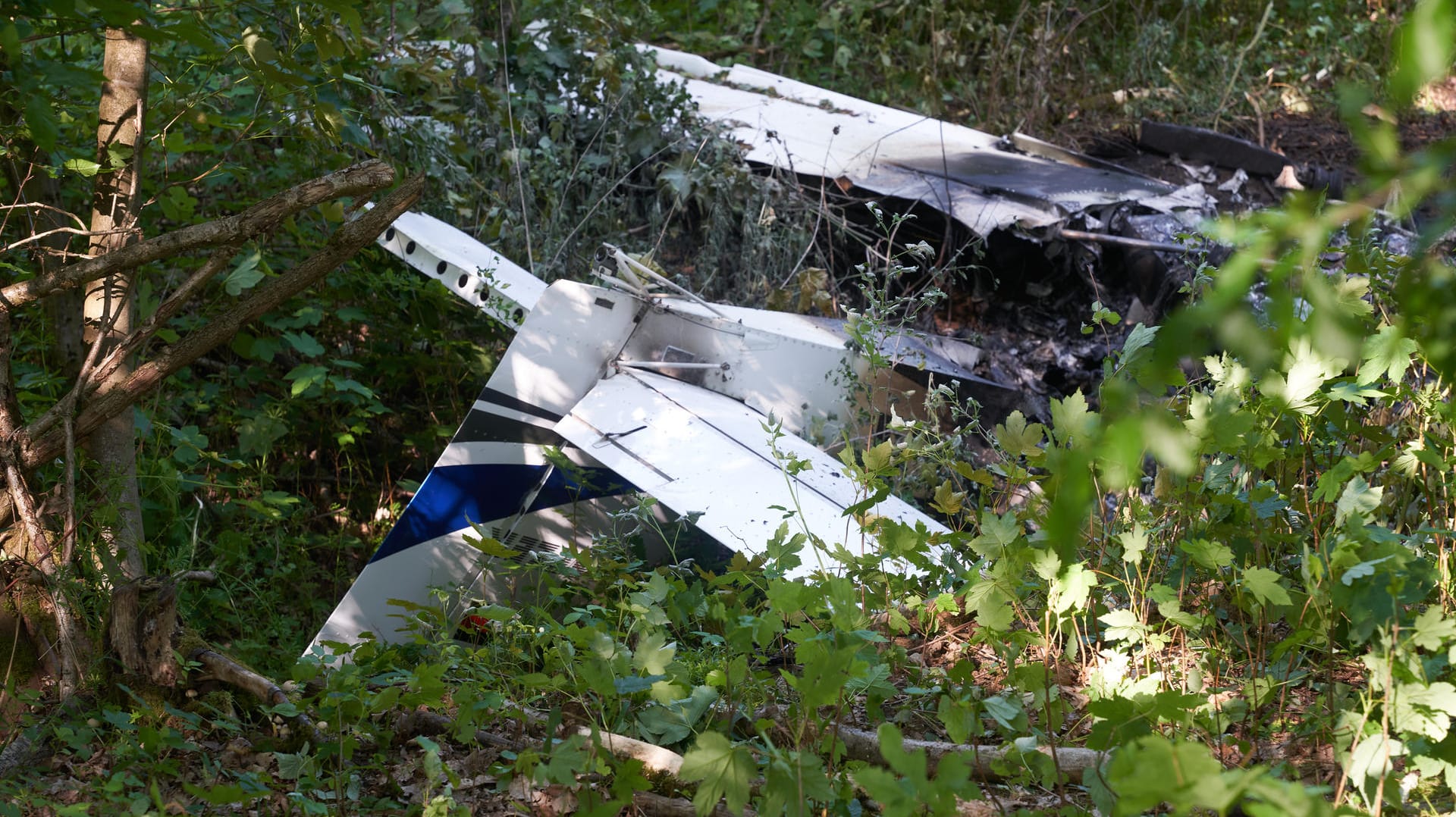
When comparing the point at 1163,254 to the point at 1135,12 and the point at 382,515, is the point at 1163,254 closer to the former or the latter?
the point at 382,515

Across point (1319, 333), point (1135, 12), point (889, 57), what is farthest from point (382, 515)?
point (1135, 12)

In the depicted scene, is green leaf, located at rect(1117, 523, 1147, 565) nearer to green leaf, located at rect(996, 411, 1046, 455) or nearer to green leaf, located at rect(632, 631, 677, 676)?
green leaf, located at rect(996, 411, 1046, 455)

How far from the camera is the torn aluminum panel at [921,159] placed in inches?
221

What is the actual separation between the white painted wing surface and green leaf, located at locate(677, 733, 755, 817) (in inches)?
53.7

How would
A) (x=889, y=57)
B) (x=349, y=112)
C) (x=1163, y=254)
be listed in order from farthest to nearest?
1. (x=889, y=57)
2. (x=1163, y=254)
3. (x=349, y=112)

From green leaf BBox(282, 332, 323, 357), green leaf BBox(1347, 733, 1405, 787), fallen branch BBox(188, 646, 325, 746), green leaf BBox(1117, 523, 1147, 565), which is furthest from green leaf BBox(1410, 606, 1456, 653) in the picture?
green leaf BBox(282, 332, 323, 357)

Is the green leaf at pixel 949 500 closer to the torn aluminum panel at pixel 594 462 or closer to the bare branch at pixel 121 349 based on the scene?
the torn aluminum panel at pixel 594 462

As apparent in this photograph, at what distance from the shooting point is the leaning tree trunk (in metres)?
2.46

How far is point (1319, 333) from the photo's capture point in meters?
0.62

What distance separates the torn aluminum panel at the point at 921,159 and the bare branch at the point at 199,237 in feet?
12.5

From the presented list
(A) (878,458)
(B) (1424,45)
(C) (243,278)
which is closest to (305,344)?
(C) (243,278)

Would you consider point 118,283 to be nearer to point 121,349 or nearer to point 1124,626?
point 121,349

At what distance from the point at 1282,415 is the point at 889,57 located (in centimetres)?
819

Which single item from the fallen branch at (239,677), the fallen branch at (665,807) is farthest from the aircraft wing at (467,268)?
the fallen branch at (665,807)
